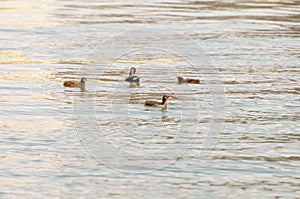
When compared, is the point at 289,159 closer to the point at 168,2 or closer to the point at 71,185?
the point at 71,185

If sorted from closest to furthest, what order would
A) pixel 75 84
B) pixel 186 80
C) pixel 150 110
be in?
1. pixel 150 110
2. pixel 75 84
3. pixel 186 80

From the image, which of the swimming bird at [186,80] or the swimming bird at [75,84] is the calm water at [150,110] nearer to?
the swimming bird at [186,80]

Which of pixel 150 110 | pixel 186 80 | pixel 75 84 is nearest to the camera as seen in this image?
pixel 150 110

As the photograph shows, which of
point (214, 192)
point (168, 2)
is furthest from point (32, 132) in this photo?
point (168, 2)

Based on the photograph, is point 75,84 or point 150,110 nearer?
point 150,110

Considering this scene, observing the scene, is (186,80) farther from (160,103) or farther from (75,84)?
(160,103)

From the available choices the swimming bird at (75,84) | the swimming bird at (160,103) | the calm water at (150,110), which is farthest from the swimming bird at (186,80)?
the swimming bird at (160,103)

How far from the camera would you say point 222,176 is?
19656 mm

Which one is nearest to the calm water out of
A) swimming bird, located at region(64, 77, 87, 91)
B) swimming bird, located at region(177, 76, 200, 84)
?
swimming bird, located at region(177, 76, 200, 84)

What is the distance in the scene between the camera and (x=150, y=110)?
1037 inches

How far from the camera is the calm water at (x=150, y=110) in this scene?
63.5 feet

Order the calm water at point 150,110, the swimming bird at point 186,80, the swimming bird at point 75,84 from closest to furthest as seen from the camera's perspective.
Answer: the calm water at point 150,110 < the swimming bird at point 75,84 < the swimming bird at point 186,80

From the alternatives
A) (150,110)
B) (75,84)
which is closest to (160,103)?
(150,110)

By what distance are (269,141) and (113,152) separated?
3.85 meters
